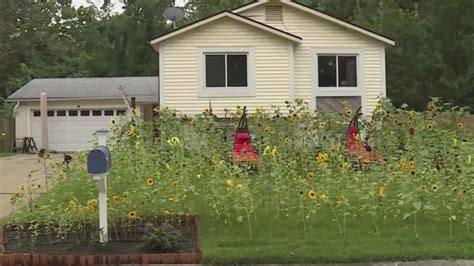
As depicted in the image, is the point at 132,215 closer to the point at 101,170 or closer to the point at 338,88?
the point at 101,170

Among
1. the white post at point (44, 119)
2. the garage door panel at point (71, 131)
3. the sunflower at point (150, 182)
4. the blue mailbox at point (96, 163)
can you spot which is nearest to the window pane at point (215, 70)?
the garage door panel at point (71, 131)

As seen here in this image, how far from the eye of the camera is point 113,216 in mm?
6754

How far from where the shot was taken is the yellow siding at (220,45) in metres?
18.2

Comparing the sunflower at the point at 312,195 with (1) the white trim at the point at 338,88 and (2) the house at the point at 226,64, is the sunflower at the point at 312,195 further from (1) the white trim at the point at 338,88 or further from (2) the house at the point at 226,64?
(1) the white trim at the point at 338,88

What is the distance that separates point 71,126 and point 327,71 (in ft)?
37.2

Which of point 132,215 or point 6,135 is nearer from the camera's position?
point 132,215

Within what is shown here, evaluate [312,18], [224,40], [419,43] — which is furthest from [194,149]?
[419,43]

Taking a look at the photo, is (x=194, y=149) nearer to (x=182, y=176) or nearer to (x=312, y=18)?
(x=182, y=176)

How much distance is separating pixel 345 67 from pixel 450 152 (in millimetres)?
11832

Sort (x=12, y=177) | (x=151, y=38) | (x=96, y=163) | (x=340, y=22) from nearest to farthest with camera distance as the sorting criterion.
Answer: (x=96, y=163) < (x=12, y=177) < (x=340, y=22) < (x=151, y=38)

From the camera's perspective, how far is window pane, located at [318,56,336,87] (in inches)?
766

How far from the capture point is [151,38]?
110 ft

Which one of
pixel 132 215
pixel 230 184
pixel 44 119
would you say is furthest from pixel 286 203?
pixel 44 119

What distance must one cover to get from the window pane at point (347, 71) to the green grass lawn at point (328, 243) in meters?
12.5
